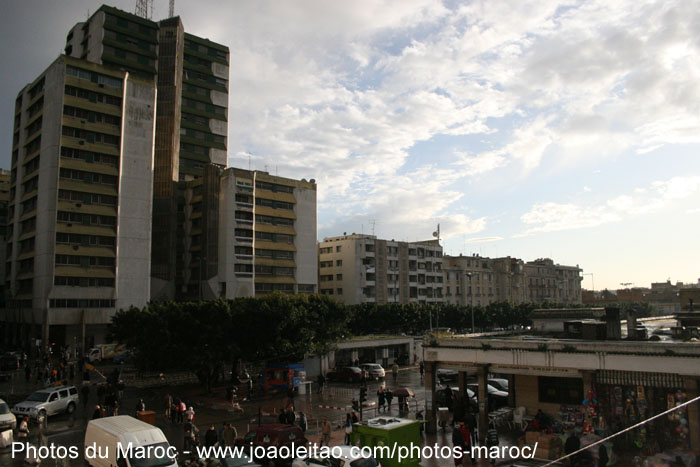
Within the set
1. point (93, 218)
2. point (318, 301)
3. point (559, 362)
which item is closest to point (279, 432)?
point (559, 362)

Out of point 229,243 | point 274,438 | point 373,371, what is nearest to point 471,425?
point 274,438

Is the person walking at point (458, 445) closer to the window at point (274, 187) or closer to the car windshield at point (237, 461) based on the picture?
the car windshield at point (237, 461)

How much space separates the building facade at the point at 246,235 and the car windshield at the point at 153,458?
5768 centimetres

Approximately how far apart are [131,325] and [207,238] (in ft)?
124

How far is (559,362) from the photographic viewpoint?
73.1 feet

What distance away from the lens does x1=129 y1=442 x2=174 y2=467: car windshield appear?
16.5 meters

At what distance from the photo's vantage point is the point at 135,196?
223 feet

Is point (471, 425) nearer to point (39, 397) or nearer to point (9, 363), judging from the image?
point (39, 397)

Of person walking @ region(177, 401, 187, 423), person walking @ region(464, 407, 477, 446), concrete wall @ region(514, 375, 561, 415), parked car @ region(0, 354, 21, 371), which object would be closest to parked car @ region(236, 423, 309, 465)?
person walking @ region(464, 407, 477, 446)

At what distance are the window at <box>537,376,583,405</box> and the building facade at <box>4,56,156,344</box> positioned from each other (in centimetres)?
5627

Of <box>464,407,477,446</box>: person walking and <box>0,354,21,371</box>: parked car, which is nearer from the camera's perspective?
<box>464,407,477,446</box>: person walking

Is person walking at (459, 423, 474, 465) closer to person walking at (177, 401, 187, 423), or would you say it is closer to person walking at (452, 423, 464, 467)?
person walking at (452, 423, 464, 467)

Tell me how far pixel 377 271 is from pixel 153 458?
3130 inches

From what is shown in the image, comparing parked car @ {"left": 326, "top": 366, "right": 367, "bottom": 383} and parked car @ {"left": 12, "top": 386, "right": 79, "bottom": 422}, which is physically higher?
parked car @ {"left": 12, "top": 386, "right": 79, "bottom": 422}
